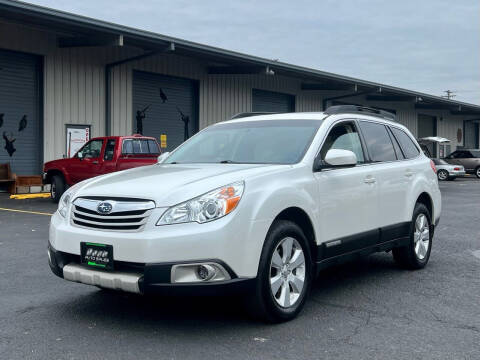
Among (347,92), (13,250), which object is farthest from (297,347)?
(347,92)

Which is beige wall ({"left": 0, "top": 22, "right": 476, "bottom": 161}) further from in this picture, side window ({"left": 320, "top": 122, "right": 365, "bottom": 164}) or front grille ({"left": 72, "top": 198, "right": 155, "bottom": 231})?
front grille ({"left": 72, "top": 198, "right": 155, "bottom": 231})

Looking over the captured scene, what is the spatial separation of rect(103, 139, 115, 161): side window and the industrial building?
432 cm

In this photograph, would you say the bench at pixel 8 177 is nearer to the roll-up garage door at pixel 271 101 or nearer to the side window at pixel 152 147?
the side window at pixel 152 147

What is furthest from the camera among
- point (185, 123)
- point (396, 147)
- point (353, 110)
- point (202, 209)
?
point (185, 123)

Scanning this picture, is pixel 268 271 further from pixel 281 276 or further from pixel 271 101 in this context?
pixel 271 101

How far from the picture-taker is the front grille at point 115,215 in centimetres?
426

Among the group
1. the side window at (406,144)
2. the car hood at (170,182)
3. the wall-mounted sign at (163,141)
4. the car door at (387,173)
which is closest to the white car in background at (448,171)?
the wall-mounted sign at (163,141)

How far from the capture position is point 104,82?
67.8 ft

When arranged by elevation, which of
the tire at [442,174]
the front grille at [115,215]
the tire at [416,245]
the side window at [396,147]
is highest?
the side window at [396,147]

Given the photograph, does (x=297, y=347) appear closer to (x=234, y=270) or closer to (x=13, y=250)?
(x=234, y=270)

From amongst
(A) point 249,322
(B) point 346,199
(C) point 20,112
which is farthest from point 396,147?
(C) point 20,112

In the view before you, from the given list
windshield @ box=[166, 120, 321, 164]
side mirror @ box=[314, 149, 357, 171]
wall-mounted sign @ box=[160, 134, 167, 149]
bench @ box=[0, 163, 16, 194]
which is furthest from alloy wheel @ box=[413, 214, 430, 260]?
wall-mounted sign @ box=[160, 134, 167, 149]

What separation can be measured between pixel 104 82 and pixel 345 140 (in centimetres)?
1608

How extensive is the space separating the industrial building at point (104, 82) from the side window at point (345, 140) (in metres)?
12.2
